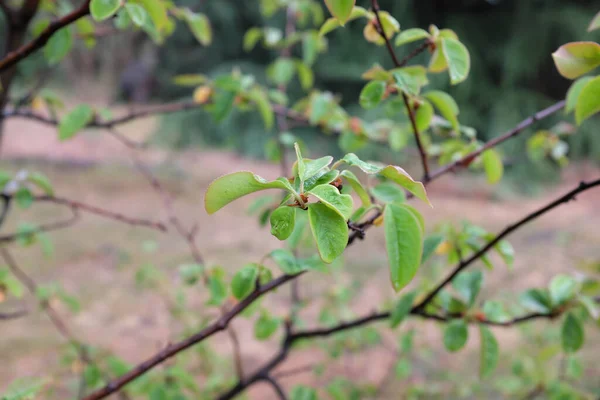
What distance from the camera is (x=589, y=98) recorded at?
0.90 ft

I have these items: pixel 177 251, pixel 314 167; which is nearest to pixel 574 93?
pixel 314 167

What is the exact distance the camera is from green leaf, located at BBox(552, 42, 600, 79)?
0.90 ft

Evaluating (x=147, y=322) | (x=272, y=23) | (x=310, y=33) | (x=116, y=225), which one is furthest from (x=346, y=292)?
(x=272, y=23)

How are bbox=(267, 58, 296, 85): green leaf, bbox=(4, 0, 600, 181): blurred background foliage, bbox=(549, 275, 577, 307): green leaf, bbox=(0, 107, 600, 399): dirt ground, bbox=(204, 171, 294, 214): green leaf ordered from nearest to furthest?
1. bbox=(204, 171, 294, 214): green leaf
2. bbox=(549, 275, 577, 307): green leaf
3. bbox=(267, 58, 296, 85): green leaf
4. bbox=(0, 107, 600, 399): dirt ground
5. bbox=(4, 0, 600, 181): blurred background foliage

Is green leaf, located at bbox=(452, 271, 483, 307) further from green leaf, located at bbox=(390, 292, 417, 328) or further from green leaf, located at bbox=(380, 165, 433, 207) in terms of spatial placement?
green leaf, located at bbox=(380, 165, 433, 207)

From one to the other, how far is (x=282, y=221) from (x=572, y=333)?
1.16ft

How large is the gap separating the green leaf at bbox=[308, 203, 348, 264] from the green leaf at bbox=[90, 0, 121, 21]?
218 mm

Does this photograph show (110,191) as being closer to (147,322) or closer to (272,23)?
(147,322)

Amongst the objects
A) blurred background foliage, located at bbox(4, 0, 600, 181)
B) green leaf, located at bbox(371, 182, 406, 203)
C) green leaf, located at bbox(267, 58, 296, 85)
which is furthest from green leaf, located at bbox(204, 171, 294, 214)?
blurred background foliage, located at bbox(4, 0, 600, 181)

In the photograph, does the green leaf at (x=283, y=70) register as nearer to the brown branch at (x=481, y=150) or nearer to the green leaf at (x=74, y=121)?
the green leaf at (x=74, y=121)

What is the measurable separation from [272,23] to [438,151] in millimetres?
3081

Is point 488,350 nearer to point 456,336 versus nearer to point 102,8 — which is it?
point 456,336

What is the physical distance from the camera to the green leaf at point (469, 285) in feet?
1.42

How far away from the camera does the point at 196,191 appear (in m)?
2.63
